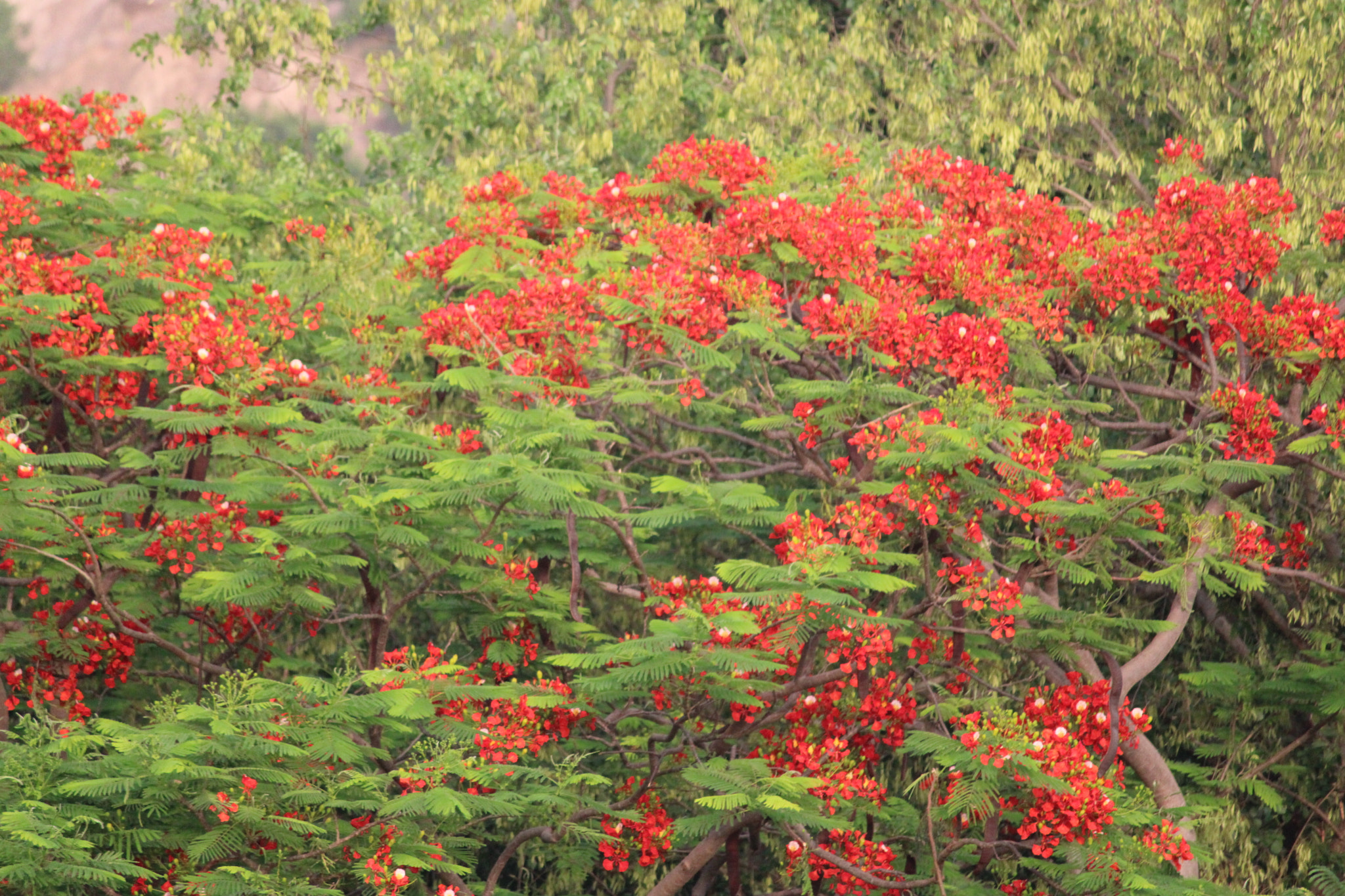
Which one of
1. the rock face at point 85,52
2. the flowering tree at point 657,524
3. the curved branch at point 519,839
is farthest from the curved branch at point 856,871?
the rock face at point 85,52

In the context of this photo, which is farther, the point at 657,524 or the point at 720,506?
the point at 720,506

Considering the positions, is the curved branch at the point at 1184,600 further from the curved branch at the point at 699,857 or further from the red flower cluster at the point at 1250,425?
the curved branch at the point at 699,857

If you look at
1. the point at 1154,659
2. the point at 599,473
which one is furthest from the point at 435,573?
the point at 1154,659

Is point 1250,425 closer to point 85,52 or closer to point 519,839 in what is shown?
point 519,839

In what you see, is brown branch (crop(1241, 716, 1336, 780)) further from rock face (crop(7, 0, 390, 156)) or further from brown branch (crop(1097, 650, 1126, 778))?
rock face (crop(7, 0, 390, 156))

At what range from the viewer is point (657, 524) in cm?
832

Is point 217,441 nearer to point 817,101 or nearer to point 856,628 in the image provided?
point 856,628

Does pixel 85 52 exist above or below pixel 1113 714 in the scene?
below

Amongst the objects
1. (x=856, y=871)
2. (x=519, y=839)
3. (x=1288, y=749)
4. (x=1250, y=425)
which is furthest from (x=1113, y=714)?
(x=519, y=839)

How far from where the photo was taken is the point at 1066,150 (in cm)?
1286

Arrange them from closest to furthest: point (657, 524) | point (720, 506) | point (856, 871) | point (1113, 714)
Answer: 1. point (856, 871)
2. point (657, 524)
3. point (720, 506)
4. point (1113, 714)

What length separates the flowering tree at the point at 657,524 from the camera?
7703mm

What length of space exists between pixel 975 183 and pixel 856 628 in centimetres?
413

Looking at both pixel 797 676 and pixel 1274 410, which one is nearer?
pixel 797 676
